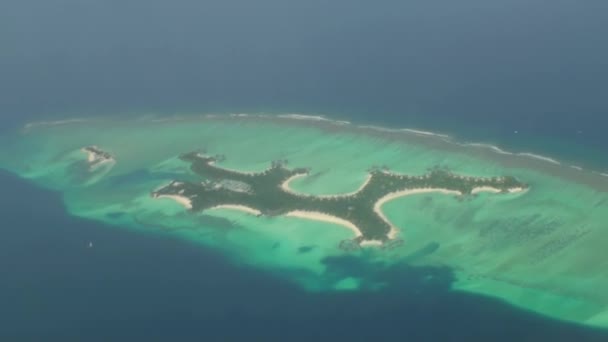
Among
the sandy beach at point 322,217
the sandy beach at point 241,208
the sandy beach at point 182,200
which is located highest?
the sandy beach at point 182,200

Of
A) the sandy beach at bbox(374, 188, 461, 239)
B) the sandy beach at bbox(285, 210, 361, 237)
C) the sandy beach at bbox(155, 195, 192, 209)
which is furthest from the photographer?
the sandy beach at bbox(155, 195, 192, 209)

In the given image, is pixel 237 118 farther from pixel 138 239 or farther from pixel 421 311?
pixel 421 311

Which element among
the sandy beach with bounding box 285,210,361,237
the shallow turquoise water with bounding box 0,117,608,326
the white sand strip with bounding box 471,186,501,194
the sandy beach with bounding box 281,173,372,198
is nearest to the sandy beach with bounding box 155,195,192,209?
the shallow turquoise water with bounding box 0,117,608,326

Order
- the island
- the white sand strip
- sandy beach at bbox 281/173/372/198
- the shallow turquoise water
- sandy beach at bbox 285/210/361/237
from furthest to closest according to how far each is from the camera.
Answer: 1. sandy beach at bbox 281/173/372/198
2. the white sand strip
3. the island
4. sandy beach at bbox 285/210/361/237
5. the shallow turquoise water

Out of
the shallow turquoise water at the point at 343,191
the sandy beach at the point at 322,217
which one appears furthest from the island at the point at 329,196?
the shallow turquoise water at the point at 343,191

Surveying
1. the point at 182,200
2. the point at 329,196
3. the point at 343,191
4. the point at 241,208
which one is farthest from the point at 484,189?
the point at 182,200

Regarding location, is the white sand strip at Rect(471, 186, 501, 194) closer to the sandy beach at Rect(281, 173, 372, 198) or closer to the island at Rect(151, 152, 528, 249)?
the island at Rect(151, 152, 528, 249)

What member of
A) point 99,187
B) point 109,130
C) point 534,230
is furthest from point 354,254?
point 109,130

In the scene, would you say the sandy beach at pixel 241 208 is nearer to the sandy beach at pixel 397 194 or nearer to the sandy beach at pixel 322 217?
the sandy beach at pixel 322 217

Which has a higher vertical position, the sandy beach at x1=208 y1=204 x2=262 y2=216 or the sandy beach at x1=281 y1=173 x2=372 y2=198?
the sandy beach at x1=281 y1=173 x2=372 y2=198
